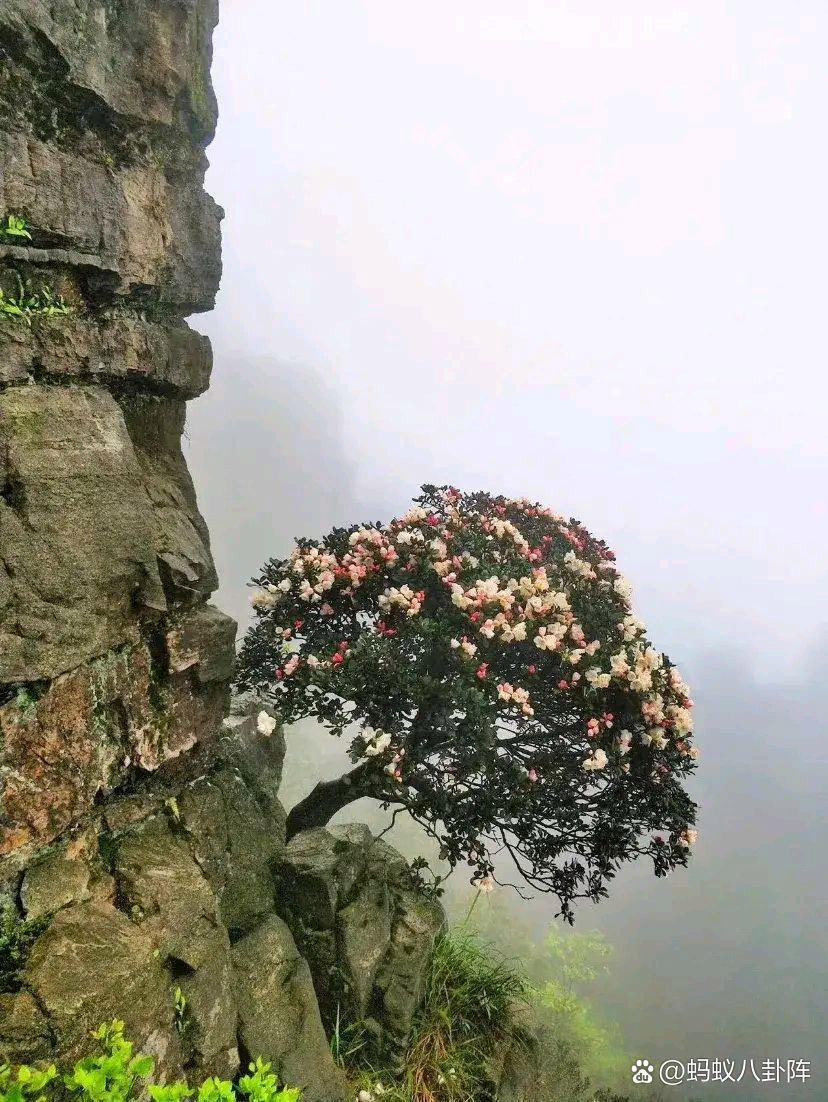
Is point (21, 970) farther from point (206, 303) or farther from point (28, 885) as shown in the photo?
point (206, 303)

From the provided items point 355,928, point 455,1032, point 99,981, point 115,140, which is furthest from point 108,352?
point 455,1032

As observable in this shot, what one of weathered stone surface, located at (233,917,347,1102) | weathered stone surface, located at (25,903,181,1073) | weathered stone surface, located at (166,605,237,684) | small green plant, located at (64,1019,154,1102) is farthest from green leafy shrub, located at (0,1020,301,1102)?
weathered stone surface, located at (166,605,237,684)

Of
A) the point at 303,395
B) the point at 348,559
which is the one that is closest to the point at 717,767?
the point at 303,395

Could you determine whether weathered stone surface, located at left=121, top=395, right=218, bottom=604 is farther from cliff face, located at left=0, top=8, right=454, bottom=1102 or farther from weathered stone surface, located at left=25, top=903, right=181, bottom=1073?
weathered stone surface, located at left=25, top=903, right=181, bottom=1073

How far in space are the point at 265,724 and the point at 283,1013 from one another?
8.26ft

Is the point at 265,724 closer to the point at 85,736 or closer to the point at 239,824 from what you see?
the point at 239,824

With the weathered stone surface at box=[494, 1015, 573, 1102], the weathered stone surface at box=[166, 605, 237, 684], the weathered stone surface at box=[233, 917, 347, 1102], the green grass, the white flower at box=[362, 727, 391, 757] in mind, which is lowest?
the weathered stone surface at box=[494, 1015, 573, 1102]

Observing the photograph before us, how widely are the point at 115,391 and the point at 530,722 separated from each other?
551 cm

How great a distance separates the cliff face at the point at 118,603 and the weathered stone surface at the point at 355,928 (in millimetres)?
166

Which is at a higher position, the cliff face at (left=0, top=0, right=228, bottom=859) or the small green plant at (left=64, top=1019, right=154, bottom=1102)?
the cliff face at (left=0, top=0, right=228, bottom=859)

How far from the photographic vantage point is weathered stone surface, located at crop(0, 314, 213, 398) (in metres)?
3.95

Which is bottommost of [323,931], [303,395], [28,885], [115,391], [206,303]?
[323,931]

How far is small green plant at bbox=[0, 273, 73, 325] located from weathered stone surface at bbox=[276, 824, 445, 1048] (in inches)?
219

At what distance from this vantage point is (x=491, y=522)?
286 inches
